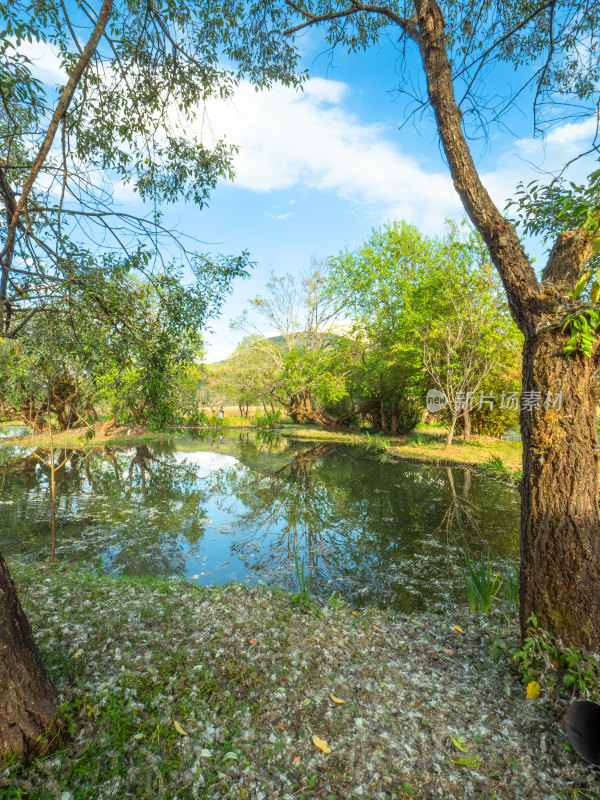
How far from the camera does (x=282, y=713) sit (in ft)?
8.95

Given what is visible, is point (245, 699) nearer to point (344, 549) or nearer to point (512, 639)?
point (512, 639)

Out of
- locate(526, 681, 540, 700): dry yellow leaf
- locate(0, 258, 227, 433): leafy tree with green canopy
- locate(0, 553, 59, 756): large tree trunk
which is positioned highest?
locate(0, 258, 227, 433): leafy tree with green canopy

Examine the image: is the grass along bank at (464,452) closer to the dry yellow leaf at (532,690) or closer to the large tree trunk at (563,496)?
the large tree trunk at (563,496)

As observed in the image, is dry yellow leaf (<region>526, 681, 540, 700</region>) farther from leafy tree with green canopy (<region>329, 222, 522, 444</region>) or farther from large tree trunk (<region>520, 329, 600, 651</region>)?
leafy tree with green canopy (<region>329, 222, 522, 444</region>)

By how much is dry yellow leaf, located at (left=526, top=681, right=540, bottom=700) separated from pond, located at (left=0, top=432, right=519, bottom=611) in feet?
7.08

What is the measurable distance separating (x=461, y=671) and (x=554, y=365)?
8.46 ft

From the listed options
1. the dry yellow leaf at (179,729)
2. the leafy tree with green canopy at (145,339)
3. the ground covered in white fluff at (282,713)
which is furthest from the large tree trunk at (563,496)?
the leafy tree with green canopy at (145,339)

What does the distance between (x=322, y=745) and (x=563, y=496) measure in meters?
2.39

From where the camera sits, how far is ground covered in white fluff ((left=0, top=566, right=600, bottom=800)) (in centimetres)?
219

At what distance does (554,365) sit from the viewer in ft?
10.0

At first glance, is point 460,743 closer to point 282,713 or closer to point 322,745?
point 322,745

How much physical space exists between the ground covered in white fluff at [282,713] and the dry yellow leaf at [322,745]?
0.01 m

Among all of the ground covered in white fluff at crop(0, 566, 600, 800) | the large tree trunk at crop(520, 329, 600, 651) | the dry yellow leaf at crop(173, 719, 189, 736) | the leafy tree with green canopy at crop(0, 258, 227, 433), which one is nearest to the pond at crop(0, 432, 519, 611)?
the ground covered in white fluff at crop(0, 566, 600, 800)

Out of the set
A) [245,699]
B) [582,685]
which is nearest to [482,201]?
[582,685]
